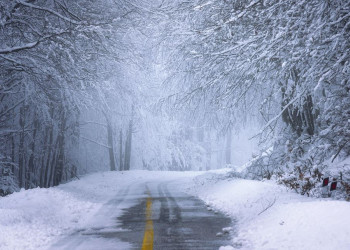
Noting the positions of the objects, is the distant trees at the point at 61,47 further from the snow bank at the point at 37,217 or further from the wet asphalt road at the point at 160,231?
the wet asphalt road at the point at 160,231

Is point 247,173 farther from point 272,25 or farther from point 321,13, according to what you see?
point 321,13

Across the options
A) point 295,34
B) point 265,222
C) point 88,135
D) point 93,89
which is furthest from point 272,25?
point 88,135

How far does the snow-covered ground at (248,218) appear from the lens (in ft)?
18.5

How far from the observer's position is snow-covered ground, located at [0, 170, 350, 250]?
562 centimetres

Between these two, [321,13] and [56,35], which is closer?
[321,13]

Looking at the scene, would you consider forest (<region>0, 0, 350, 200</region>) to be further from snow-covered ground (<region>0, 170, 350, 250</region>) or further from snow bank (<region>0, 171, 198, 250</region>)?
snow bank (<region>0, 171, 198, 250</region>)

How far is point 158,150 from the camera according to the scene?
39.6 m

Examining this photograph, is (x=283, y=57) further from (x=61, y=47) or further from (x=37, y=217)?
(x=37, y=217)

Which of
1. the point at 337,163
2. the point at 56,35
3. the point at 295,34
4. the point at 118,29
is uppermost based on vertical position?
the point at 118,29

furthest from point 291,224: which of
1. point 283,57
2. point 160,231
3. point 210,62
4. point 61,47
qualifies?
point 61,47

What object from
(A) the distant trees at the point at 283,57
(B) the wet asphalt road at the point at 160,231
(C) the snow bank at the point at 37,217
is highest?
(A) the distant trees at the point at 283,57

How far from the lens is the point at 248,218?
8383 mm

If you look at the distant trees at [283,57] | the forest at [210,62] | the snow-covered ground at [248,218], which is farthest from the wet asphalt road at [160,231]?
the distant trees at [283,57]

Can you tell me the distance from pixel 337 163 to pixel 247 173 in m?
6.58
